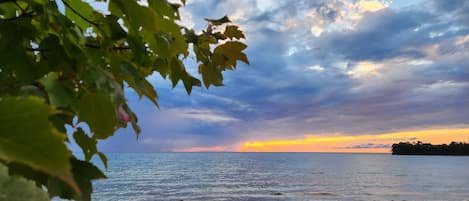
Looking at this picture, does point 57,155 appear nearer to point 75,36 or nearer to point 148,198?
point 75,36

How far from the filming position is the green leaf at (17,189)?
501 mm

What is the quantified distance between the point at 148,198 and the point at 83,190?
48.2m

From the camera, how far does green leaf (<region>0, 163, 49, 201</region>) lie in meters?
0.50

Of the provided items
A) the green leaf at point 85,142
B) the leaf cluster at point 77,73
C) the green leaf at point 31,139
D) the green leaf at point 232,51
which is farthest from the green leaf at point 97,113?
the green leaf at point 232,51

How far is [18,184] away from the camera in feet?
1.69

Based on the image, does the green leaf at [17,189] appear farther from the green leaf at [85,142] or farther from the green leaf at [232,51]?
the green leaf at [232,51]

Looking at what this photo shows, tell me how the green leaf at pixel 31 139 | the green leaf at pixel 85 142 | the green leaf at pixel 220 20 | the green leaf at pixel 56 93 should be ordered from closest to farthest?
1. the green leaf at pixel 31 139
2. the green leaf at pixel 56 93
3. the green leaf at pixel 85 142
4. the green leaf at pixel 220 20

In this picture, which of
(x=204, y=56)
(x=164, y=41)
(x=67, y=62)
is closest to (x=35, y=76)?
(x=67, y=62)

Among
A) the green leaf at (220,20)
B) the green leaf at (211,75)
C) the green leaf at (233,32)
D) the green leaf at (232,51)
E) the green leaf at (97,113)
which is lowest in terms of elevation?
the green leaf at (97,113)

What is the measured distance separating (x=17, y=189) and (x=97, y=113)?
1.47ft

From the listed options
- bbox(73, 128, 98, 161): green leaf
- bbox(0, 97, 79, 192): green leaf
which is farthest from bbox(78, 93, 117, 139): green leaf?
bbox(0, 97, 79, 192): green leaf

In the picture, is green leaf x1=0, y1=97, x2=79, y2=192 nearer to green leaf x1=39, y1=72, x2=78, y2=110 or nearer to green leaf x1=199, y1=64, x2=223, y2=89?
green leaf x1=39, y1=72, x2=78, y2=110

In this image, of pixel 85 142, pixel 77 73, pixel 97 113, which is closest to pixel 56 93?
pixel 97 113

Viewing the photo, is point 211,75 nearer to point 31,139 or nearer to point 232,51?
point 232,51
